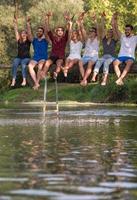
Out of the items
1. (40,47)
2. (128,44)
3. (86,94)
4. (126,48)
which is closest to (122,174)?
(128,44)

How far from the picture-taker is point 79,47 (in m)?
25.9

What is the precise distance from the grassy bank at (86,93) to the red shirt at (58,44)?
3610 centimetres

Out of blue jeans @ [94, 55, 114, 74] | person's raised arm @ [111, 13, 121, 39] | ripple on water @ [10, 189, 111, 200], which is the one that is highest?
person's raised arm @ [111, 13, 121, 39]

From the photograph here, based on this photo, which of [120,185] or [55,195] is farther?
[120,185]

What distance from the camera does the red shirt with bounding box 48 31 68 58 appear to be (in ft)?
83.5

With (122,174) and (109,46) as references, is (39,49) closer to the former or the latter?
(109,46)

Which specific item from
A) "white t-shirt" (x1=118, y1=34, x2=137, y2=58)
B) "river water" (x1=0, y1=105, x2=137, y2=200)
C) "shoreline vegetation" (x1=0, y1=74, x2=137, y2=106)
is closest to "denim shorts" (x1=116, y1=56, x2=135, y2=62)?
"white t-shirt" (x1=118, y1=34, x2=137, y2=58)

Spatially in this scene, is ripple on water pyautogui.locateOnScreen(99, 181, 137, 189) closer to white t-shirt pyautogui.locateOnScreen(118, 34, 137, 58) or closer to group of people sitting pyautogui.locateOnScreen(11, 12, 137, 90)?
group of people sitting pyautogui.locateOnScreen(11, 12, 137, 90)

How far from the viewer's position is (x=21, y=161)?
589 inches

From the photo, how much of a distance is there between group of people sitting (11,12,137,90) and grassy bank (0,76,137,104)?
35931 millimetres

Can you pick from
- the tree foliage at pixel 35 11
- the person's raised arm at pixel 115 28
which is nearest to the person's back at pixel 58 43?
the person's raised arm at pixel 115 28

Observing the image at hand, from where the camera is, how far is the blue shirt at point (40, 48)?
25969 millimetres

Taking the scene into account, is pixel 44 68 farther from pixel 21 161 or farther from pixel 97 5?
pixel 97 5

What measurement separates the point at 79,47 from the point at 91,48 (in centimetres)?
47
